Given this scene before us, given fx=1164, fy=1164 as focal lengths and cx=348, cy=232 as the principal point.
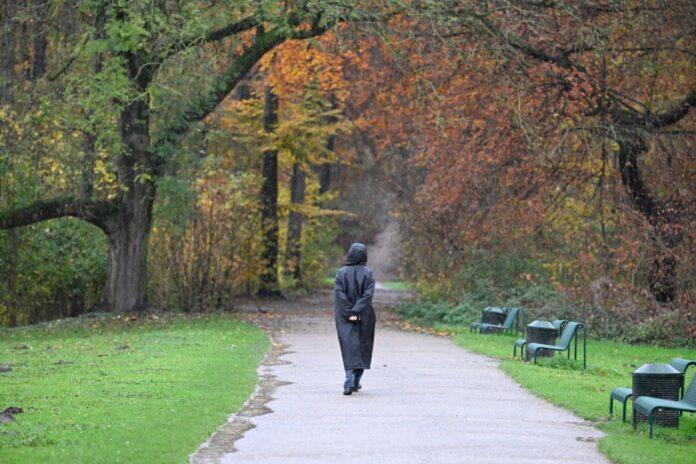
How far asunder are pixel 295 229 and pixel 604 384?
29585 mm

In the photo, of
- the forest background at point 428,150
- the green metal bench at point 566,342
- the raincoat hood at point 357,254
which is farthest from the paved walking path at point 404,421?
the forest background at point 428,150

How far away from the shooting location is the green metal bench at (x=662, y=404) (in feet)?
37.6

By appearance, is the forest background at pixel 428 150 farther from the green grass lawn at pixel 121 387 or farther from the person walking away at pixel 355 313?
the person walking away at pixel 355 313

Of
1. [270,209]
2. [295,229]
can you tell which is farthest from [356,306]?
[295,229]

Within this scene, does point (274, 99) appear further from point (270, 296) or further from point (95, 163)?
point (95, 163)

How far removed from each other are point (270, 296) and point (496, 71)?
16371mm

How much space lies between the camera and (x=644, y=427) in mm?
12328

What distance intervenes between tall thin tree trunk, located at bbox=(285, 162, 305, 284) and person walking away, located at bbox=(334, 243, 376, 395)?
88.9 feet

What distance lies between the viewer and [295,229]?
149 feet

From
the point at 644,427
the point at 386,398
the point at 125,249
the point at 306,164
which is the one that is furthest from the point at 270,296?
the point at 644,427

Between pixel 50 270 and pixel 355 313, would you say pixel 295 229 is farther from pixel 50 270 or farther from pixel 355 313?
pixel 355 313

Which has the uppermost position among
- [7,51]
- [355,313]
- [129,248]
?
[7,51]

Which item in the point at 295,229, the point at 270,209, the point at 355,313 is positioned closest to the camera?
the point at 355,313

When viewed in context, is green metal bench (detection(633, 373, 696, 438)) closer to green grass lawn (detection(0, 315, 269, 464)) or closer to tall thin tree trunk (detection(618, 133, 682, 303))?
green grass lawn (detection(0, 315, 269, 464))
